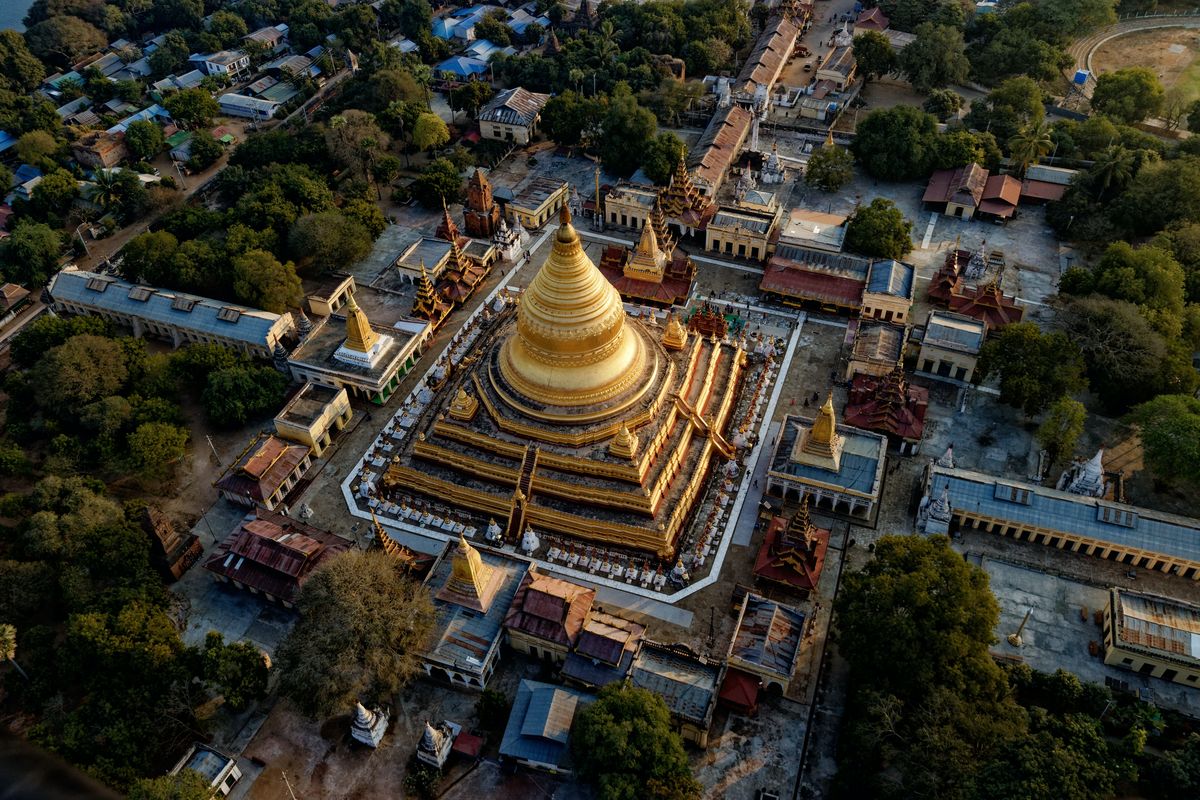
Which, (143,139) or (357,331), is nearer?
(357,331)

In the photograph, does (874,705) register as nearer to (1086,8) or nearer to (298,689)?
(298,689)

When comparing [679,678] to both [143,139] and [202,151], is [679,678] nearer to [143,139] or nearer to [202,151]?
[202,151]

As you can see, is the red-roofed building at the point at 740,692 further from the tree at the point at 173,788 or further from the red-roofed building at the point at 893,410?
the tree at the point at 173,788

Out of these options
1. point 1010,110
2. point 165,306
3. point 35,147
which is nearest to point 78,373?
point 165,306

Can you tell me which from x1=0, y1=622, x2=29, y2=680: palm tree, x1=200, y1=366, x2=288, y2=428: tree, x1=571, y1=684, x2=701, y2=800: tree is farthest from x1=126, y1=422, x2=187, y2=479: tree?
x1=571, y1=684, x2=701, y2=800: tree

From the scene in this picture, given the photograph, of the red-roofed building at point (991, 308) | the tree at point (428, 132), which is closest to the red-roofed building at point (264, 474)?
the tree at point (428, 132)

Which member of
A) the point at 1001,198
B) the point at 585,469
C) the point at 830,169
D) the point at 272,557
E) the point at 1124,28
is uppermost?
the point at 585,469

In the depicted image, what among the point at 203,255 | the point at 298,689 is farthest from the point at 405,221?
the point at 298,689
